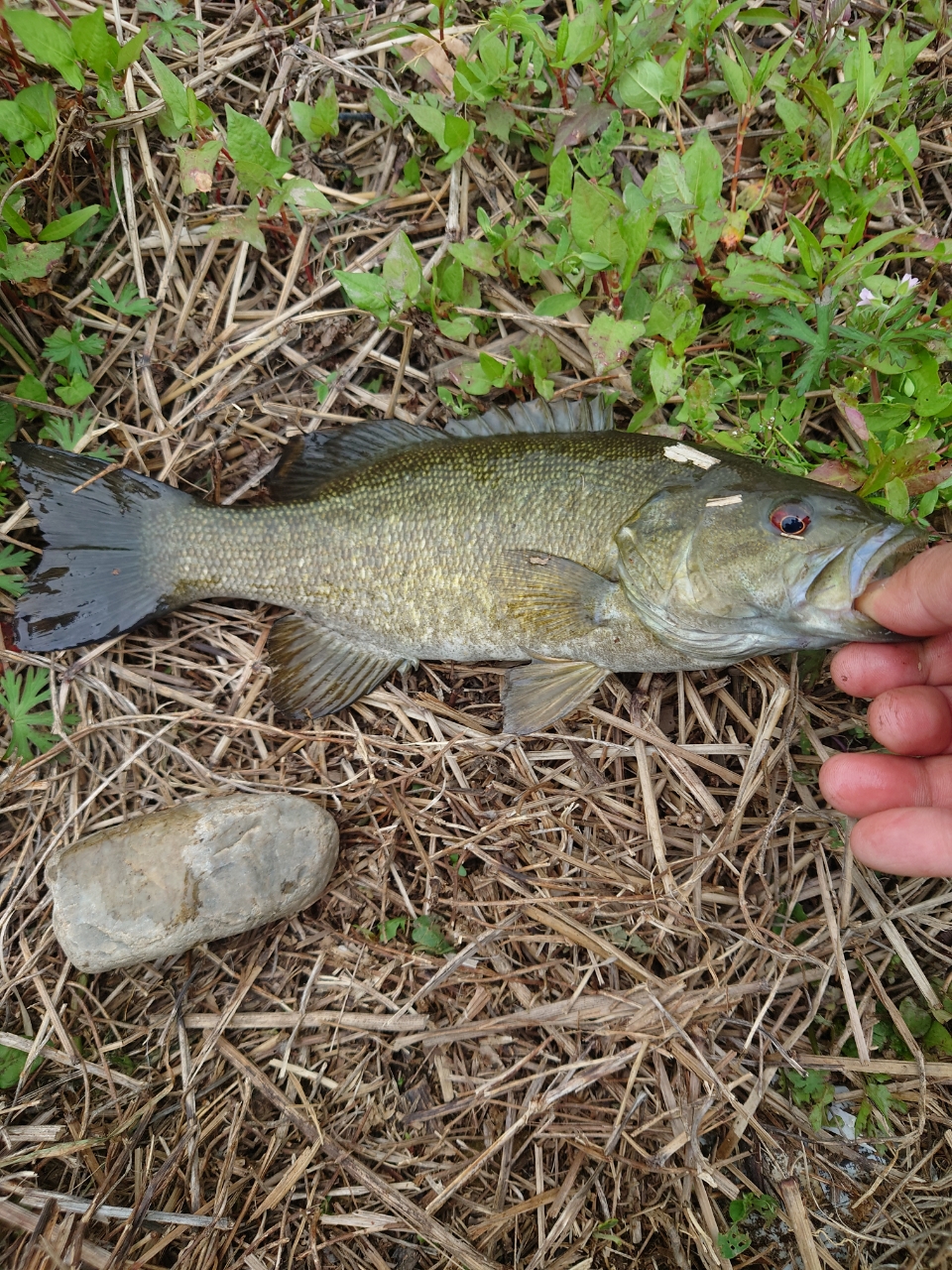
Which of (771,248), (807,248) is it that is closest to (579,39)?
(771,248)

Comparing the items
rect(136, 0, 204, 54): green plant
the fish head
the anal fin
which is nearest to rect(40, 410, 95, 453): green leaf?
the anal fin

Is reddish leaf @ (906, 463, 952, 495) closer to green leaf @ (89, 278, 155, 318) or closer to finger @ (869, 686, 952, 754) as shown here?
finger @ (869, 686, 952, 754)

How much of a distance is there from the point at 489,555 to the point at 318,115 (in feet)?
6.96

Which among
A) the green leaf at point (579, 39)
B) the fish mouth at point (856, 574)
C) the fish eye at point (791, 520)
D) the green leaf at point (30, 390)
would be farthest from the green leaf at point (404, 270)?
the fish mouth at point (856, 574)

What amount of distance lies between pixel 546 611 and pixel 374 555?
2.53 feet

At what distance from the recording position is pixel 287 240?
3545mm

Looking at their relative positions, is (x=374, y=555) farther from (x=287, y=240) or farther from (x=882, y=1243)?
(x=882, y=1243)

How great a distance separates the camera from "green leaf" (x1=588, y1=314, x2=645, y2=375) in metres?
3.03

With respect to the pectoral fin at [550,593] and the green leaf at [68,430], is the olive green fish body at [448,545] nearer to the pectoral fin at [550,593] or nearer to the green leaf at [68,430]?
the pectoral fin at [550,593]

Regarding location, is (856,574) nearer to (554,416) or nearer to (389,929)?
(554,416)

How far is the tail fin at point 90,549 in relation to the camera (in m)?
3.31

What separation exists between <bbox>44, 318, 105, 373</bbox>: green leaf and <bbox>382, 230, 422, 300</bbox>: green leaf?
1390 millimetres

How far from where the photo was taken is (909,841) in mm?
2475

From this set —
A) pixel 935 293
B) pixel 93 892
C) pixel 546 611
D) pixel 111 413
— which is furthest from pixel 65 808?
pixel 935 293
